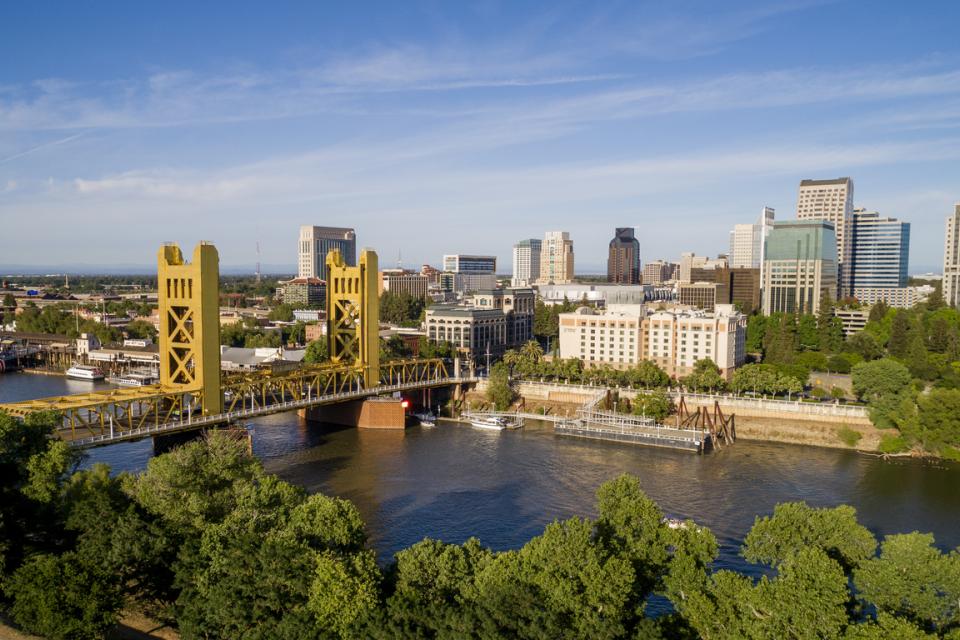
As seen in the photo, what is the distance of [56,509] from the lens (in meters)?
18.0

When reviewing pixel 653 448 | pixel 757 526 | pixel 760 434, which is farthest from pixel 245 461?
pixel 760 434

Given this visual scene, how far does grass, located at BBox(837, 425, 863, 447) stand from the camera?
120 ft

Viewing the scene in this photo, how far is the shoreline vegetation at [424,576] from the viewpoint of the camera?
13.1 metres

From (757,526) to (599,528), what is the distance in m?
3.39

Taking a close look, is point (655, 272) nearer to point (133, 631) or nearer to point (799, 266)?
point (799, 266)

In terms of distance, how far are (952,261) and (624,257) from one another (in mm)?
84235

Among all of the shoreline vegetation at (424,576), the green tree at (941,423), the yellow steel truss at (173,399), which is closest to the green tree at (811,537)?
the shoreline vegetation at (424,576)

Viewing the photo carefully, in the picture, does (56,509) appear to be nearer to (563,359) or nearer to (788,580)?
(788,580)

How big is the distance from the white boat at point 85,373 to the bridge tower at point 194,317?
99.7ft

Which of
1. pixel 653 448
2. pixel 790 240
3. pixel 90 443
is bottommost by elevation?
pixel 653 448

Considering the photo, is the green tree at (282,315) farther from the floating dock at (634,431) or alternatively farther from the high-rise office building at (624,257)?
the high-rise office building at (624,257)

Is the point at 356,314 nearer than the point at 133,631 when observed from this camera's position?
No

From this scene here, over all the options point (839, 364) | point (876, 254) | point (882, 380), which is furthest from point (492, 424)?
point (876, 254)

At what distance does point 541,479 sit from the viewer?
98.7 feet
